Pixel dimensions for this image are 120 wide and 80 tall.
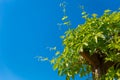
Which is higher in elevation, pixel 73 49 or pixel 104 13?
pixel 104 13

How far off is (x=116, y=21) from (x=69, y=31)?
1021 mm

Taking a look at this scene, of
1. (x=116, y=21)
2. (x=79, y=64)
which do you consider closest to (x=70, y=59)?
(x=79, y=64)

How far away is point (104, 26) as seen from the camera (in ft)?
21.4

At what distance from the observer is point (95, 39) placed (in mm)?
6277

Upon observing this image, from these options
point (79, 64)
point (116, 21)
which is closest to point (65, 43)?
point (79, 64)

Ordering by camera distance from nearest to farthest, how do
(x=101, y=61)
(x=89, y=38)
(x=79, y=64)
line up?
(x=89, y=38)
(x=101, y=61)
(x=79, y=64)

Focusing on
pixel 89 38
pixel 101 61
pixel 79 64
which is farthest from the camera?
pixel 79 64

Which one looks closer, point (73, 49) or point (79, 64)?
point (73, 49)

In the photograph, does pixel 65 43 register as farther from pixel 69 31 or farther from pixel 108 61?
pixel 108 61

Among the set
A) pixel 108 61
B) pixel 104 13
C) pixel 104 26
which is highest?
pixel 104 13

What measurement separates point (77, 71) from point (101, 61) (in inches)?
33.3

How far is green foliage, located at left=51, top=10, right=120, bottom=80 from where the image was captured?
247 inches

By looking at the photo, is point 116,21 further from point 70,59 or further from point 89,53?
point 70,59

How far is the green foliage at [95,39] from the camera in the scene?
628cm
